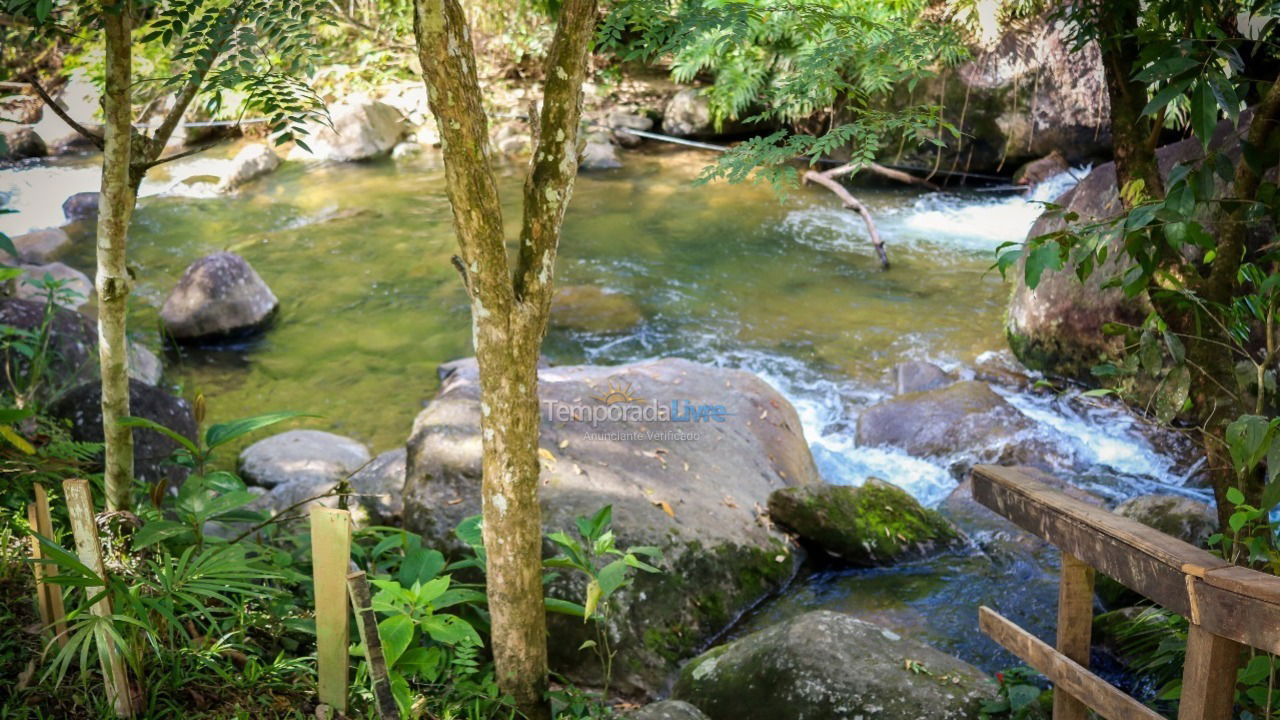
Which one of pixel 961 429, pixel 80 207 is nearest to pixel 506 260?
pixel 961 429

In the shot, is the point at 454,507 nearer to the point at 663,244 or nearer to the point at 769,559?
the point at 769,559

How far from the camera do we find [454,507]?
154 inches

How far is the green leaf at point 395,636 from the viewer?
232 cm

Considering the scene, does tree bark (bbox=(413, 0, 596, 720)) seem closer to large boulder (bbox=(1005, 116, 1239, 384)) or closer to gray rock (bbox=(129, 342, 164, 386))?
gray rock (bbox=(129, 342, 164, 386))

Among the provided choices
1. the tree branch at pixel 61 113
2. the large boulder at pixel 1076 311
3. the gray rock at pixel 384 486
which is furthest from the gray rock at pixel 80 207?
the large boulder at pixel 1076 311

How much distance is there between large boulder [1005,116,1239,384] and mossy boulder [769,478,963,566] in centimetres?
252

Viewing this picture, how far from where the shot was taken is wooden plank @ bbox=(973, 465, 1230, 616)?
2.03 meters

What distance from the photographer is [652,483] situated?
440 centimetres

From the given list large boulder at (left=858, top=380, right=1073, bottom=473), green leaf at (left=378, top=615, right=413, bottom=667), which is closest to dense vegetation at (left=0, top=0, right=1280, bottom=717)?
green leaf at (left=378, top=615, right=413, bottom=667)

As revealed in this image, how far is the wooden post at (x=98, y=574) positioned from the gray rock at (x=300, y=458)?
3.19 meters

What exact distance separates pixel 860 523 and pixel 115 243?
11.2 ft

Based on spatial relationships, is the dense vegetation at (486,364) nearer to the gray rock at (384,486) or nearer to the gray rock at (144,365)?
the gray rock at (384,486)

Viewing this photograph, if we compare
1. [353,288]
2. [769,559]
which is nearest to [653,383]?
[769,559]

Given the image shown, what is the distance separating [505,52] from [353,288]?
8103 mm
